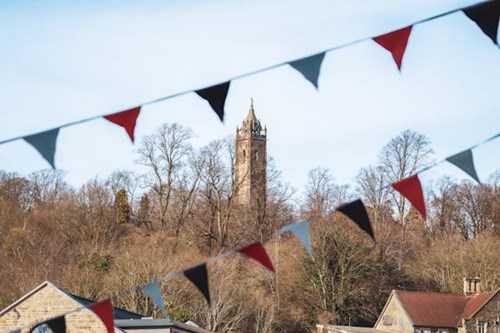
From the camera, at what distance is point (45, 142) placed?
30.3 ft

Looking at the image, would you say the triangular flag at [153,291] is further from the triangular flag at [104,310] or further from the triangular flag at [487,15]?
the triangular flag at [487,15]

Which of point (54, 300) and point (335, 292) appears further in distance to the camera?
point (335, 292)

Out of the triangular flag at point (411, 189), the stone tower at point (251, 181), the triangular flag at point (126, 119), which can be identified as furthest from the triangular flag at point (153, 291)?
the stone tower at point (251, 181)

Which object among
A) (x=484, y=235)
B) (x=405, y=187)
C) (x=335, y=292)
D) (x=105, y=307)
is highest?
(x=484, y=235)

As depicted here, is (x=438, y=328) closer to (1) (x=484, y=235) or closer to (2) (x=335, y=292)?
(2) (x=335, y=292)

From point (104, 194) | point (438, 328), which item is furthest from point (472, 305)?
point (104, 194)

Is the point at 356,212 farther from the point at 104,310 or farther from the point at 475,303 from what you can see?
the point at 475,303

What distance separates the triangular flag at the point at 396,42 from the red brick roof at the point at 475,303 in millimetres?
38422

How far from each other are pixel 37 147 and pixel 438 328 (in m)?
39.8

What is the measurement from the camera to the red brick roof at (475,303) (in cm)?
4634

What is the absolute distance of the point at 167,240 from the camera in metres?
52.5

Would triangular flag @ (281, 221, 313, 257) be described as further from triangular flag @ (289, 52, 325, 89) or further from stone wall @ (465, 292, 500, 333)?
stone wall @ (465, 292, 500, 333)

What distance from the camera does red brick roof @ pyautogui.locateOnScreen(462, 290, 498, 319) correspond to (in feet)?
152

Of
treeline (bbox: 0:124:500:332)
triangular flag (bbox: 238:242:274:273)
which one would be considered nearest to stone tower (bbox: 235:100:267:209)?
treeline (bbox: 0:124:500:332)
